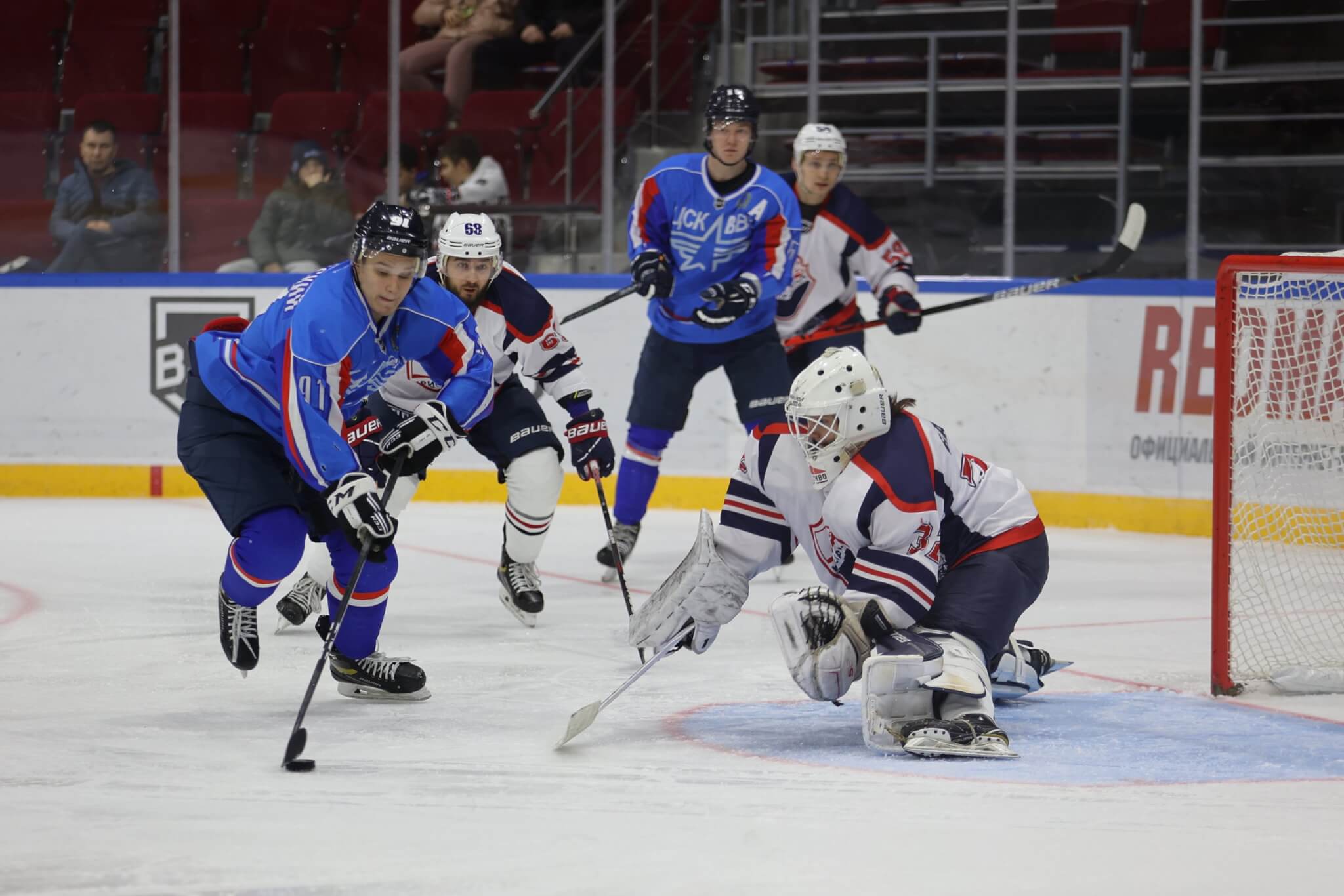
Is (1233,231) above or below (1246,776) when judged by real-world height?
above

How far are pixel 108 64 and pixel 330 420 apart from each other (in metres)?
4.53

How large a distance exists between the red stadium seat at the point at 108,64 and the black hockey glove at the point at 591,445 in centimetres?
358

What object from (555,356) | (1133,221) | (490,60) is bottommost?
(555,356)

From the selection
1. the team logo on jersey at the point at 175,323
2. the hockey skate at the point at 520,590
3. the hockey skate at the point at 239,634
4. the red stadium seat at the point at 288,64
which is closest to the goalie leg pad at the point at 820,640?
the hockey skate at the point at 239,634

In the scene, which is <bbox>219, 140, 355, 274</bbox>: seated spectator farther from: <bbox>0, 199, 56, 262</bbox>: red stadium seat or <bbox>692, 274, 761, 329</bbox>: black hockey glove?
<bbox>692, 274, 761, 329</bbox>: black hockey glove

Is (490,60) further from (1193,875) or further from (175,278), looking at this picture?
(1193,875)

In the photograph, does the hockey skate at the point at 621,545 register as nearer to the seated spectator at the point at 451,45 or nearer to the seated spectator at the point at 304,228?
the seated spectator at the point at 304,228

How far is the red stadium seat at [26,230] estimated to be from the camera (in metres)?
7.33

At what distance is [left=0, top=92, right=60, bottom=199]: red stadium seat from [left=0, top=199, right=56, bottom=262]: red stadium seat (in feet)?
0.13

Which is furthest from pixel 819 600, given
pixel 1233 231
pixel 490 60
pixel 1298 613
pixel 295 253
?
pixel 490 60

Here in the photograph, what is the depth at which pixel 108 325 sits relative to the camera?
718 centimetres

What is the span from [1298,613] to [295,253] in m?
4.46

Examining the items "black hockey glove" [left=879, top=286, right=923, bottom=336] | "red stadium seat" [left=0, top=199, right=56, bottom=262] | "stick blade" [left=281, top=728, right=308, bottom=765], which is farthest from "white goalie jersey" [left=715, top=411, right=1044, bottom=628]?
"red stadium seat" [left=0, top=199, right=56, bottom=262]

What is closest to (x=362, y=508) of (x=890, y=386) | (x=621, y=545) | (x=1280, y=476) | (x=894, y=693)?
(x=894, y=693)
